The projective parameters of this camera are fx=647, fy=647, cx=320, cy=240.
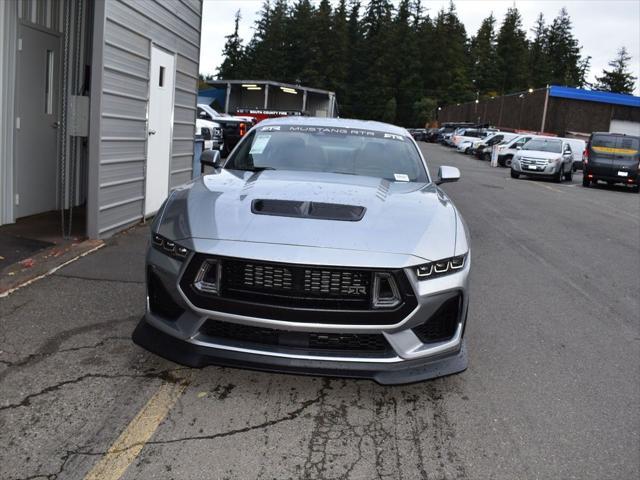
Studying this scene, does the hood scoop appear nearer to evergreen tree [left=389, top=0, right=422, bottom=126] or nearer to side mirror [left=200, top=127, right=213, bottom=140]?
side mirror [left=200, top=127, right=213, bottom=140]

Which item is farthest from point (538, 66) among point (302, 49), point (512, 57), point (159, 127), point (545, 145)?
point (159, 127)

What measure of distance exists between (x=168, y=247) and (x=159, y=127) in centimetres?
627

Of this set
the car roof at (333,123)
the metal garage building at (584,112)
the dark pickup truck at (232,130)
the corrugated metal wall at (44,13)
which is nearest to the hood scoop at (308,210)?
the car roof at (333,123)

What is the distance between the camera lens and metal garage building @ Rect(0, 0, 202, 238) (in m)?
7.37

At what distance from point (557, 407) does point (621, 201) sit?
16.5 metres

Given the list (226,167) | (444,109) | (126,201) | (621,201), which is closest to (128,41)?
(126,201)

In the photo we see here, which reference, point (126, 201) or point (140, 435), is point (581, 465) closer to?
point (140, 435)

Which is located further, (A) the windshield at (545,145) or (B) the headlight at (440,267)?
(A) the windshield at (545,145)

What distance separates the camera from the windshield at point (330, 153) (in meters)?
5.19

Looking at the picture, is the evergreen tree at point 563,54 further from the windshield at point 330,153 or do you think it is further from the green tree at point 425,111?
the windshield at point 330,153

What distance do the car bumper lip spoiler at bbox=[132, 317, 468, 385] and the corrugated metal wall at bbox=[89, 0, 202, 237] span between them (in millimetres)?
4441

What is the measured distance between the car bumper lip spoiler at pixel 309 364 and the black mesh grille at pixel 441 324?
4.3 inches

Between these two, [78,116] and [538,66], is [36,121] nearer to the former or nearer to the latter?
[78,116]

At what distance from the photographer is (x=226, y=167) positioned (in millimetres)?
5227
